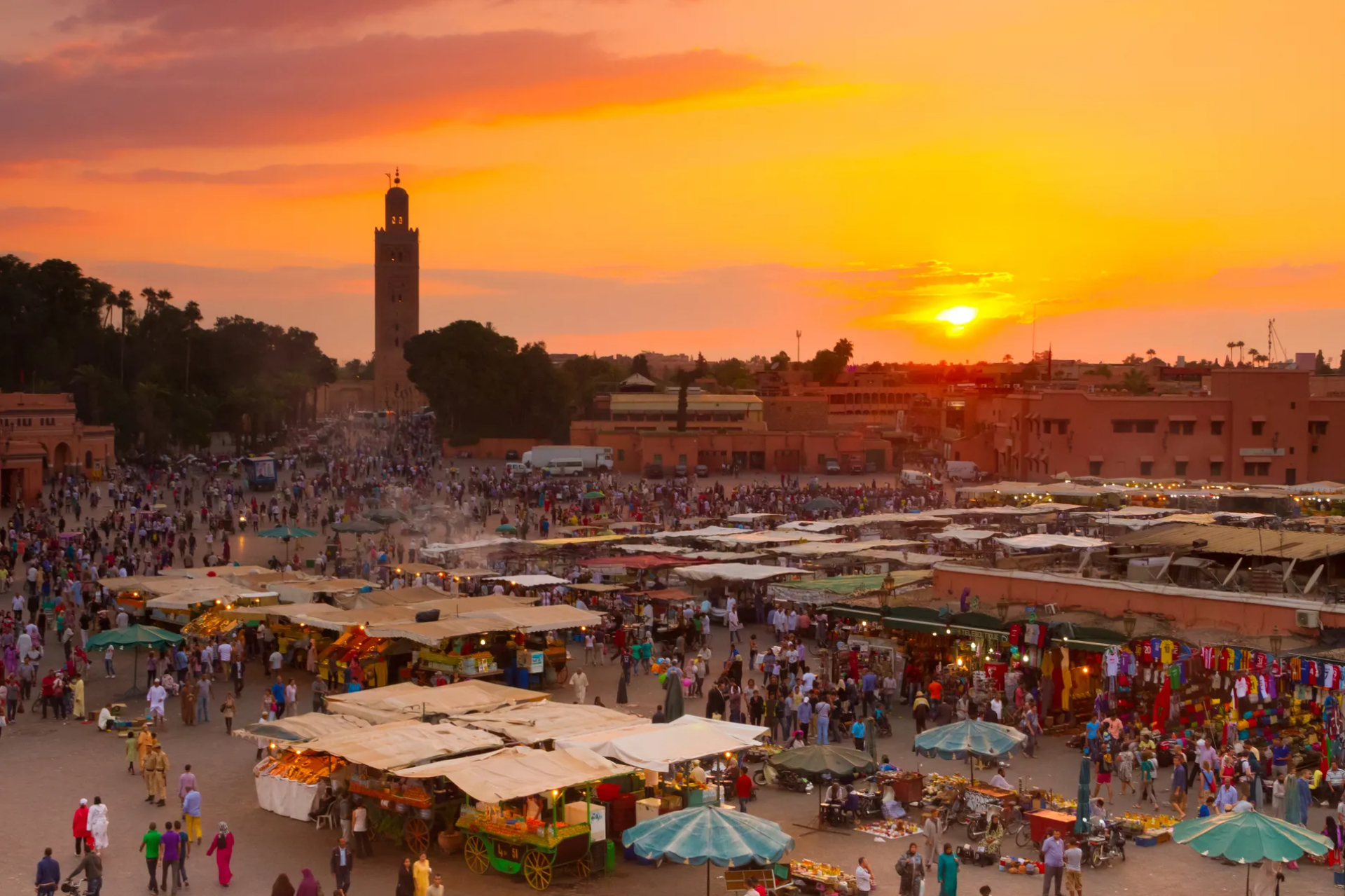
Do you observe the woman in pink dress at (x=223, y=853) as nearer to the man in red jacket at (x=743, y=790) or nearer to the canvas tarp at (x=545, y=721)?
the canvas tarp at (x=545, y=721)

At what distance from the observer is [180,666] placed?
23703 millimetres

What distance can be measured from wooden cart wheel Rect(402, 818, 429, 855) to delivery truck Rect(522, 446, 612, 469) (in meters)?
52.2

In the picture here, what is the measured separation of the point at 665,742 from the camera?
603 inches

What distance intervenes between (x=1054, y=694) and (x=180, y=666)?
15.0 m

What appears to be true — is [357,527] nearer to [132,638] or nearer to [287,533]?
[287,533]

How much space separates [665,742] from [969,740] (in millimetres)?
3815

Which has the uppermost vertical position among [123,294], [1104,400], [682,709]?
[123,294]

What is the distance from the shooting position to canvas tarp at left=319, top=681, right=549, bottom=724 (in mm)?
17000

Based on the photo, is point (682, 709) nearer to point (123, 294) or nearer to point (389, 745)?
point (389, 745)

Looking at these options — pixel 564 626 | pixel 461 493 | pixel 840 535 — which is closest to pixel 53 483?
pixel 461 493

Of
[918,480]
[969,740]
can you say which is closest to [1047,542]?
[969,740]

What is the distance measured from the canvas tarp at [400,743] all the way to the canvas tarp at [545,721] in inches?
13.2

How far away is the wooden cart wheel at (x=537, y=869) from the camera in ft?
46.0

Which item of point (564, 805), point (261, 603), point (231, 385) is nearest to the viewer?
point (564, 805)
